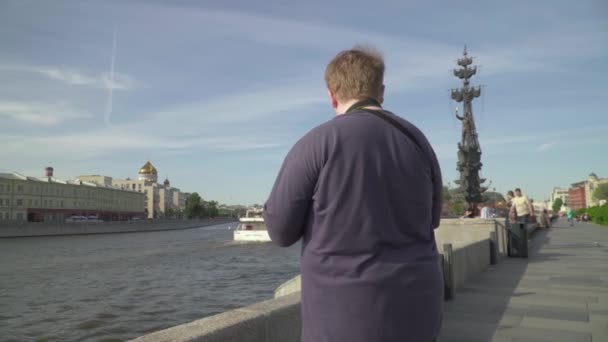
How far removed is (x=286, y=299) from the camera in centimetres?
313

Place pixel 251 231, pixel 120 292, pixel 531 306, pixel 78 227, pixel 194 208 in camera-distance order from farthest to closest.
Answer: pixel 194 208, pixel 78 227, pixel 251 231, pixel 120 292, pixel 531 306

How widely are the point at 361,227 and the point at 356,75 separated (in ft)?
1.88

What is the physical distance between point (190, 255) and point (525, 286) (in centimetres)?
2452

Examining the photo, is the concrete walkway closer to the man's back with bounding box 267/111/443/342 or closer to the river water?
the man's back with bounding box 267/111/443/342

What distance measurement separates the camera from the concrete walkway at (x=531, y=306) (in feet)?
13.5

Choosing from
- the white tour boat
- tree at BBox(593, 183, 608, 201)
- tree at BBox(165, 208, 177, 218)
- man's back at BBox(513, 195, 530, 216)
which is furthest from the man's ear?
tree at BBox(165, 208, 177, 218)

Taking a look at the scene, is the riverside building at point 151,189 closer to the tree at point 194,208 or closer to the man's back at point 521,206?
the tree at point 194,208

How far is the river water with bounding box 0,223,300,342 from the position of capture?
36.5 ft

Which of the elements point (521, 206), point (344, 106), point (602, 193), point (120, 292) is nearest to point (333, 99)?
point (344, 106)

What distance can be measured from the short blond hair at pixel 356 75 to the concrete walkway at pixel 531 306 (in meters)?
3.05

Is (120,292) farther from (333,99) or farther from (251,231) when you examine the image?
(251,231)

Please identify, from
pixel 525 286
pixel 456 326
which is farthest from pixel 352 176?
pixel 525 286

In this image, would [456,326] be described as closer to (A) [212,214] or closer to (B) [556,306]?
(B) [556,306]

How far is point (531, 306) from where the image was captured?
5.21 metres
